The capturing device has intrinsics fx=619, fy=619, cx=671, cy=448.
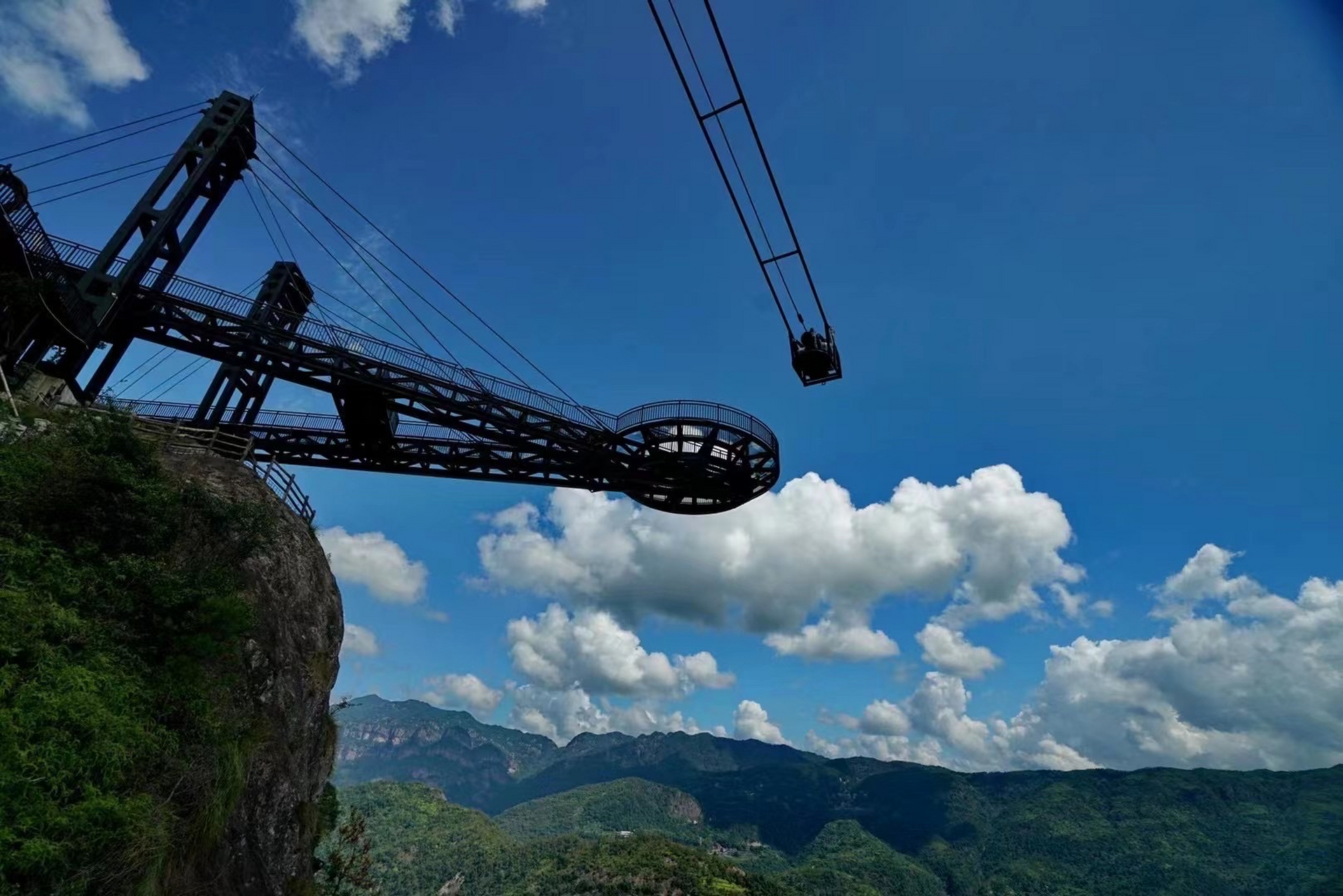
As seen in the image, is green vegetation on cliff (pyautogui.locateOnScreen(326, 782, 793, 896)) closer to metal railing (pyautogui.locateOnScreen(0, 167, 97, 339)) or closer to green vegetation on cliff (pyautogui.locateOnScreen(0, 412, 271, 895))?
metal railing (pyautogui.locateOnScreen(0, 167, 97, 339))

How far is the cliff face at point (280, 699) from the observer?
11.1 m

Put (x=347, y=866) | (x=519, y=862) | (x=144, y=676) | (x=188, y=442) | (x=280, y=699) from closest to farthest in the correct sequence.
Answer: (x=144, y=676) → (x=280, y=699) → (x=188, y=442) → (x=347, y=866) → (x=519, y=862)

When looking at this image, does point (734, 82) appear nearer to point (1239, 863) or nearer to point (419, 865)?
point (419, 865)

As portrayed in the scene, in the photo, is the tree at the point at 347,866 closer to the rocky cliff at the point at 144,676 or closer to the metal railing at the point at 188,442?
the rocky cliff at the point at 144,676

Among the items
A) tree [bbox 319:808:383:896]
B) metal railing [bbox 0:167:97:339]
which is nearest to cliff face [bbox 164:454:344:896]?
tree [bbox 319:808:383:896]

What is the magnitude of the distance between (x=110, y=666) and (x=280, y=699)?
15.3 feet

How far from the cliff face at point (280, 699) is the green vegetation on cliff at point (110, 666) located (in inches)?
39.2

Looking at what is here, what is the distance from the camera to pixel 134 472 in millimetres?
11359

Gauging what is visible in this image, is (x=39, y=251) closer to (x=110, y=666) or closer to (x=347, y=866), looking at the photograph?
(x=110, y=666)

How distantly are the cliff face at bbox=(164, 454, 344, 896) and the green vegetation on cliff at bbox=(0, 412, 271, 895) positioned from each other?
1.00m

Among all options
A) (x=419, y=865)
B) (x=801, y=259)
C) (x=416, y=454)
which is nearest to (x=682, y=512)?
(x=416, y=454)

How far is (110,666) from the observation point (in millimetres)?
8711

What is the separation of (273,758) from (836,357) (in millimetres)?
15012

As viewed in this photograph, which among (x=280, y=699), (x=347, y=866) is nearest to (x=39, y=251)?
(x=280, y=699)
